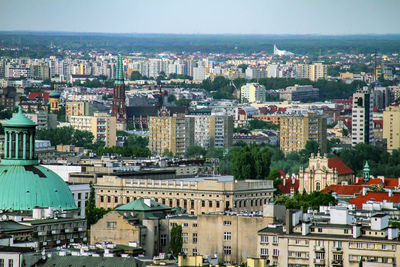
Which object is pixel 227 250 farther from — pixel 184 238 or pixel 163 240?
pixel 163 240

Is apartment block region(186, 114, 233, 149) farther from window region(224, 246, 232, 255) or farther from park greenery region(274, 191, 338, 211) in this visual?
window region(224, 246, 232, 255)

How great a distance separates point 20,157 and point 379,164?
73152 mm

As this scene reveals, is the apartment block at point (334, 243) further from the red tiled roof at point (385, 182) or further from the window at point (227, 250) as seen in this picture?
the red tiled roof at point (385, 182)

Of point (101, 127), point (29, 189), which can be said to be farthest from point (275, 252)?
point (101, 127)

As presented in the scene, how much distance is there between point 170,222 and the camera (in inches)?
2717

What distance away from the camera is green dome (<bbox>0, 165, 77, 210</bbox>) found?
201 feet

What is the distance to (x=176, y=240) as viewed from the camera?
220 ft

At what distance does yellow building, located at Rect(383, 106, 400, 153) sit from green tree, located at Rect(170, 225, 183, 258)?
108626mm

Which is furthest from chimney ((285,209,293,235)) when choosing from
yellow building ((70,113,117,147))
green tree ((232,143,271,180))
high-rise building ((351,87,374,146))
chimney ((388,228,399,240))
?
high-rise building ((351,87,374,146))

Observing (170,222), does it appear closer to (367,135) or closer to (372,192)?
(372,192)

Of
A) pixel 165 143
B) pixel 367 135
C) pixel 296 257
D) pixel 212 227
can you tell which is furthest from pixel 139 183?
pixel 367 135

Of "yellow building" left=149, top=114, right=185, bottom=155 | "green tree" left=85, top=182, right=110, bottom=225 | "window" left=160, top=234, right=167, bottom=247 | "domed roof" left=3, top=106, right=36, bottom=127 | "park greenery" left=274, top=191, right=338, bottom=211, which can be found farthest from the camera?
"yellow building" left=149, top=114, right=185, bottom=155

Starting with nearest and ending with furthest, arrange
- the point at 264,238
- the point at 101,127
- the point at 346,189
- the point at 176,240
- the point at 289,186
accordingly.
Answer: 1. the point at 264,238
2. the point at 176,240
3. the point at 346,189
4. the point at 289,186
5. the point at 101,127

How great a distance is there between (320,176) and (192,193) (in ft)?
92.2
